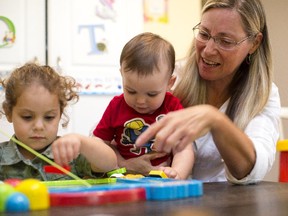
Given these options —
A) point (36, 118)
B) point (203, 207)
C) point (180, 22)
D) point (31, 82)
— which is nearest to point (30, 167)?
point (36, 118)

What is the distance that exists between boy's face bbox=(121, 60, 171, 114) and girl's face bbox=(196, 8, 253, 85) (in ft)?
0.61

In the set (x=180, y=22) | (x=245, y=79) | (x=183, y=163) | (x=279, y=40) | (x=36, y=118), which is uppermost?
(x=180, y=22)

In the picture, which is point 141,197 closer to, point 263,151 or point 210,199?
point 210,199

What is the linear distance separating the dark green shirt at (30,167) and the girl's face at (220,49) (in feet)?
1.78

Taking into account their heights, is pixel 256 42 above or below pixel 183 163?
above

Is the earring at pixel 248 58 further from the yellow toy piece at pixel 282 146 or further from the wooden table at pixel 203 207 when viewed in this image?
the wooden table at pixel 203 207

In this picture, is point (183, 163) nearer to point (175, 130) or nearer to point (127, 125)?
point (127, 125)

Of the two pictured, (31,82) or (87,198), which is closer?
(87,198)

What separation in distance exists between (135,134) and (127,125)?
37 mm

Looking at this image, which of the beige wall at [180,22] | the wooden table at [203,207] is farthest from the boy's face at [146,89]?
the beige wall at [180,22]

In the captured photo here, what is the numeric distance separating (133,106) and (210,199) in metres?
0.63

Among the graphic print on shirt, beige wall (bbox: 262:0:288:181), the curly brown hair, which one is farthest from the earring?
beige wall (bbox: 262:0:288:181)

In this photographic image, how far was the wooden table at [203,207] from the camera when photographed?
2.39ft

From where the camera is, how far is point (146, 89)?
4.61ft
